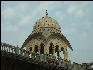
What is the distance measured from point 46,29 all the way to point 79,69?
6.23m

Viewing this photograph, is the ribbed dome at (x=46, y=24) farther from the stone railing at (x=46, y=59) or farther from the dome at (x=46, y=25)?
the stone railing at (x=46, y=59)

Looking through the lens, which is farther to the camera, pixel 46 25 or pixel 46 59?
pixel 46 25

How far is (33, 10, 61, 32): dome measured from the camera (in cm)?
2848

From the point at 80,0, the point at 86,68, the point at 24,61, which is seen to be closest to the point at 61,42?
the point at 86,68

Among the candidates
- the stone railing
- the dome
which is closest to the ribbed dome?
the dome

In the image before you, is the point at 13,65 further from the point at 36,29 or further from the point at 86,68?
the point at 36,29

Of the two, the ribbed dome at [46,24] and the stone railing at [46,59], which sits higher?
the ribbed dome at [46,24]

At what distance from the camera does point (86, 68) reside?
2453cm

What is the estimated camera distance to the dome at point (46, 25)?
28.5m

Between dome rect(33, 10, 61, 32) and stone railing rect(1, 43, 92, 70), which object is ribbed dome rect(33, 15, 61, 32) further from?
stone railing rect(1, 43, 92, 70)

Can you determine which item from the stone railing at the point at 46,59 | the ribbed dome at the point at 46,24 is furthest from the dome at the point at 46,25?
the stone railing at the point at 46,59

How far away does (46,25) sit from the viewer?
28609mm

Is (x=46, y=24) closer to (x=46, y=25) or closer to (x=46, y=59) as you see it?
(x=46, y=25)

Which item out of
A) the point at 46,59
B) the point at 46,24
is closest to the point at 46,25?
the point at 46,24
